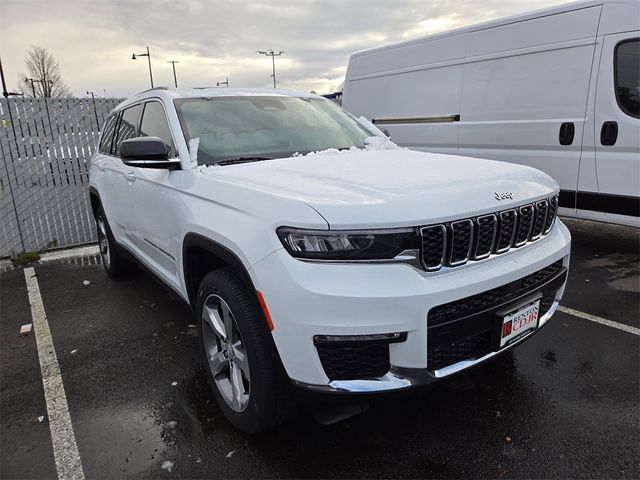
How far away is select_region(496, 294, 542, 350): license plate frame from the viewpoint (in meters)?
2.15

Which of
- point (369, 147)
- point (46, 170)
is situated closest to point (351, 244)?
point (369, 147)

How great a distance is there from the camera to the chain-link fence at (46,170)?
637 centimetres

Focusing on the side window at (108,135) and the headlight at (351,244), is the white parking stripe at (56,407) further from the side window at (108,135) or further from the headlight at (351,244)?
the side window at (108,135)

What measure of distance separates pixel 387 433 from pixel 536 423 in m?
0.82

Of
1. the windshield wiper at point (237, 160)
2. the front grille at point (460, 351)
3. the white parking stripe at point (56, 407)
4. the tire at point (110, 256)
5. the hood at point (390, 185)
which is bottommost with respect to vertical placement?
the white parking stripe at point (56, 407)

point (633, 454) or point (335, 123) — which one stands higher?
point (335, 123)

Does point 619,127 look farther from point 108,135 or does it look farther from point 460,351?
point 108,135

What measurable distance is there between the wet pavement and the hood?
80 cm

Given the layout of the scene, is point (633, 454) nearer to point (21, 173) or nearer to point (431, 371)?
point (431, 371)

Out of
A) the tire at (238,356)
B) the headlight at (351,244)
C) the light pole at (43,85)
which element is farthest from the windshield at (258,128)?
the light pole at (43,85)

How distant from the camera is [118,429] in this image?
8.59 feet

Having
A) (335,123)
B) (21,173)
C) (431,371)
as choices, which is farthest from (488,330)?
(21,173)

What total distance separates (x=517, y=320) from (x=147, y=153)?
7.30 ft

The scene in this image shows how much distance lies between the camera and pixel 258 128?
317cm
